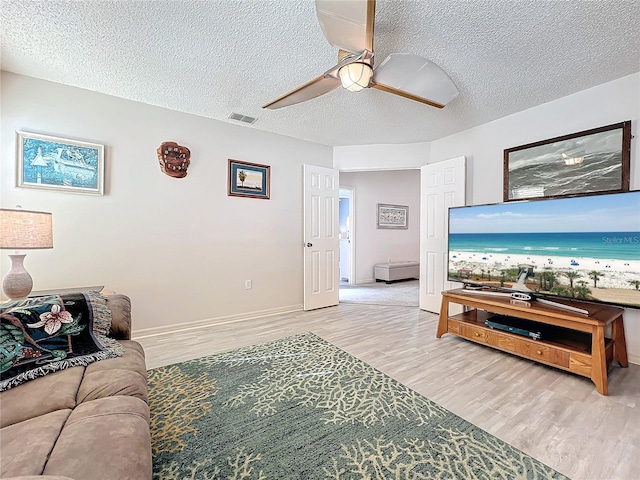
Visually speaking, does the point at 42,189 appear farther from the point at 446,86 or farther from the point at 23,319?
the point at 446,86

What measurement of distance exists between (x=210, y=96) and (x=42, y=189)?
5.51 feet

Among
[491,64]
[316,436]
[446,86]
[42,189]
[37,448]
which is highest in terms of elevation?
[491,64]

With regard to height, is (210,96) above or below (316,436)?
above

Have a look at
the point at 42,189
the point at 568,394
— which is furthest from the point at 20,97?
the point at 568,394

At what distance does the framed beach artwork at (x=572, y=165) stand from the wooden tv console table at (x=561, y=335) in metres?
1.05

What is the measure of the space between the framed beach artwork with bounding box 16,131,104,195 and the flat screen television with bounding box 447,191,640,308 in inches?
143

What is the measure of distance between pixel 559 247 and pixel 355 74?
208cm

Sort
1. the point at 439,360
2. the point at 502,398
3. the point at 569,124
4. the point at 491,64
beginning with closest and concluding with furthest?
1. the point at 502,398
2. the point at 491,64
3. the point at 439,360
4. the point at 569,124

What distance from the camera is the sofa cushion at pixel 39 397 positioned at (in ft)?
3.37

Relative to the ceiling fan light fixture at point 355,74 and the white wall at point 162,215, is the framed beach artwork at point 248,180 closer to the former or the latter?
the white wall at point 162,215

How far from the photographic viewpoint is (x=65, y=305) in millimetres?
1512

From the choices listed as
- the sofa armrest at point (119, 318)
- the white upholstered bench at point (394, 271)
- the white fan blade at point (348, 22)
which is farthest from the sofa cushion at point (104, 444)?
the white upholstered bench at point (394, 271)

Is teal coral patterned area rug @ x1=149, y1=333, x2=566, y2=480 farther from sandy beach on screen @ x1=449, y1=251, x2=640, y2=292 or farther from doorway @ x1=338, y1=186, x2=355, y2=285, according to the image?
doorway @ x1=338, y1=186, x2=355, y2=285
